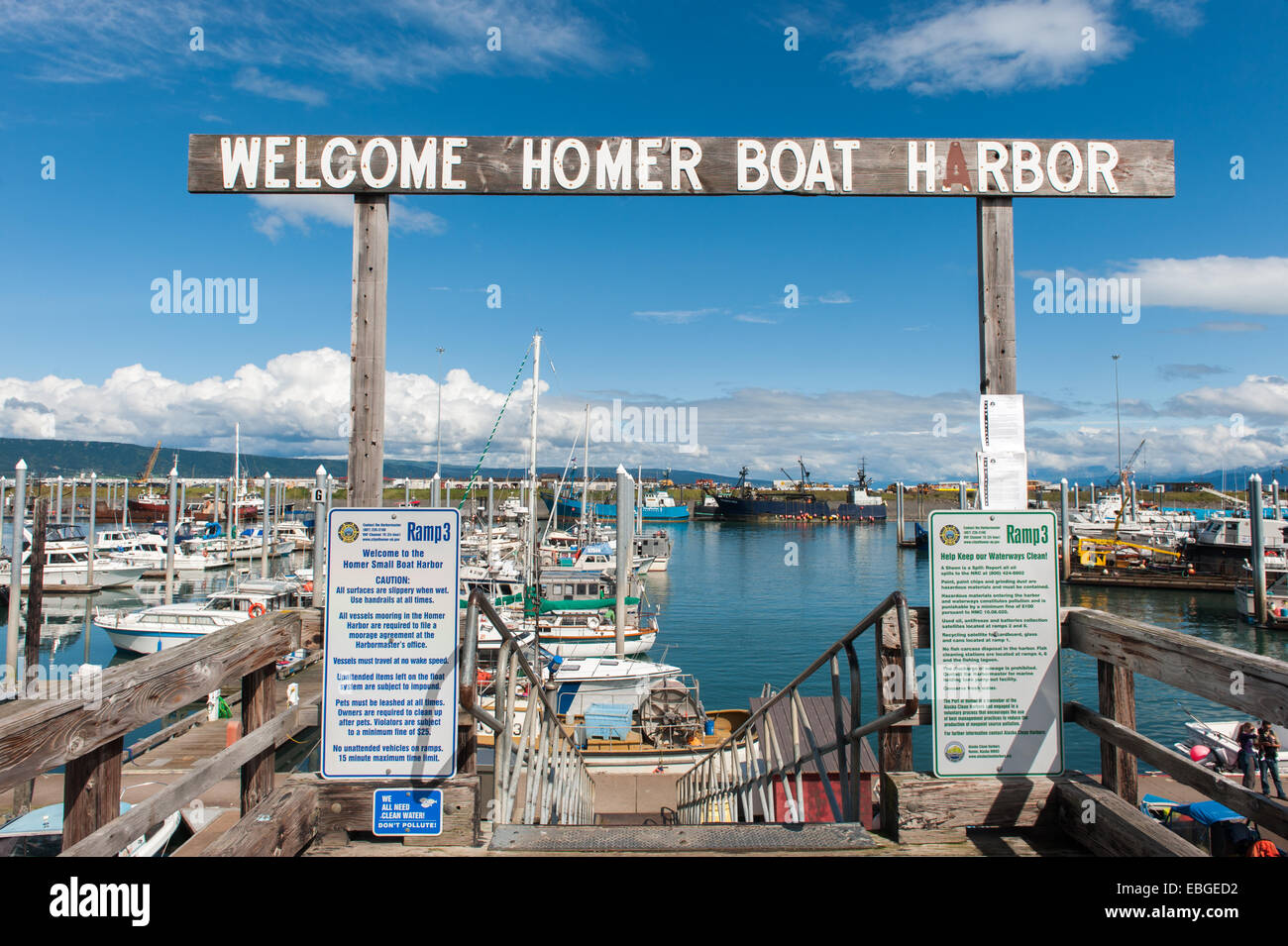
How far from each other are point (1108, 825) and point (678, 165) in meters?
3.89

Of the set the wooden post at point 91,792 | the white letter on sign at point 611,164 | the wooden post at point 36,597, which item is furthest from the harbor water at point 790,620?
the wooden post at point 91,792

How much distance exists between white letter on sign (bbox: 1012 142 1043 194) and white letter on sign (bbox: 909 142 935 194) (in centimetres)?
45

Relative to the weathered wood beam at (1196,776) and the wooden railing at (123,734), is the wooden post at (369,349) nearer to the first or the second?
the wooden railing at (123,734)

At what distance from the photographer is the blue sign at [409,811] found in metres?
3.40

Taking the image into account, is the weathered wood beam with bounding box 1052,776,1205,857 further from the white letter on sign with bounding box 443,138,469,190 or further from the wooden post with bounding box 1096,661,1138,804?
the white letter on sign with bounding box 443,138,469,190

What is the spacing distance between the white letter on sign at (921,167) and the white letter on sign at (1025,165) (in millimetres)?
447

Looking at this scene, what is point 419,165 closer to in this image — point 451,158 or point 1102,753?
point 451,158

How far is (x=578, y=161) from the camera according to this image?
4.24 m

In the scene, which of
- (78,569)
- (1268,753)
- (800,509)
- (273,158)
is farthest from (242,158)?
(800,509)

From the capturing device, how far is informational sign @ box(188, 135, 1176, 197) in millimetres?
4148

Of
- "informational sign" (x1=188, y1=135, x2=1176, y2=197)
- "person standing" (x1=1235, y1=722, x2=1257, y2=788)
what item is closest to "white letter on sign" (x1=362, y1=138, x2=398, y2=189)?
"informational sign" (x1=188, y1=135, x2=1176, y2=197)

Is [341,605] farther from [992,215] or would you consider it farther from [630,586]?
[630,586]

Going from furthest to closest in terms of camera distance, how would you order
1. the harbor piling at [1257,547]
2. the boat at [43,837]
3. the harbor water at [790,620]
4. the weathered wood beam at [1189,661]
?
the harbor piling at [1257,547], the harbor water at [790,620], the boat at [43,837], the weathered wood beam at [1189,661]
